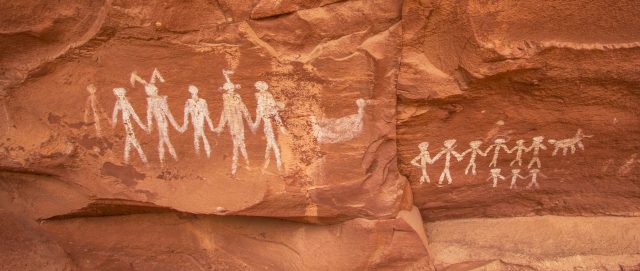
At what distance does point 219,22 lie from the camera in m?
1.44

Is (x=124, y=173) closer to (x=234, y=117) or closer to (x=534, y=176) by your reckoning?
(x=234, y=117)

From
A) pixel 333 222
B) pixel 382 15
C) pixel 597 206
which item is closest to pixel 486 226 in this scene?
pixel 597 206

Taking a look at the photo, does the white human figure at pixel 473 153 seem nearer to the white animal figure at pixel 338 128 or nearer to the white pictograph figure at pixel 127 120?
the white animal figure at pixel 338 128

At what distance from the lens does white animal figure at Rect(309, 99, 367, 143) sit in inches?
61.6

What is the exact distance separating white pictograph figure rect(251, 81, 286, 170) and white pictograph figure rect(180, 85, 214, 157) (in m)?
0.15

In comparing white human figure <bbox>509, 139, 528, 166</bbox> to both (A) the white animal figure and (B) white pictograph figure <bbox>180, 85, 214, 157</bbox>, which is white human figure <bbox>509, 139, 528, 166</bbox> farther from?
(B) white pictograph figure <bbox>180, 85, 214, 157</bbox>

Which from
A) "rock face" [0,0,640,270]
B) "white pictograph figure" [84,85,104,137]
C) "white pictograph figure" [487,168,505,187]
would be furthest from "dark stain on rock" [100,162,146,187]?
"white pictograph figure" [487,168,505,187]

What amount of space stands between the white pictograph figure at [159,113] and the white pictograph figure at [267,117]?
0.88ft

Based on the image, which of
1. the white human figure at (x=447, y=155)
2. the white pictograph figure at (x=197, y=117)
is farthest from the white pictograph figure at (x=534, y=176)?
the white pictograph figure at (x=197, y=117)

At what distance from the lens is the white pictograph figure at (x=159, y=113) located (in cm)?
152

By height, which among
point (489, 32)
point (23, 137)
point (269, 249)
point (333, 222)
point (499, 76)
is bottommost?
point (269, 249)

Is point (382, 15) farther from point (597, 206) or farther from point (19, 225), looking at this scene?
point (19, 225)

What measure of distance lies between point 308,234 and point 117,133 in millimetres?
717

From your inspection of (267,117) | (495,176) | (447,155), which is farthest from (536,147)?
(267,117)
